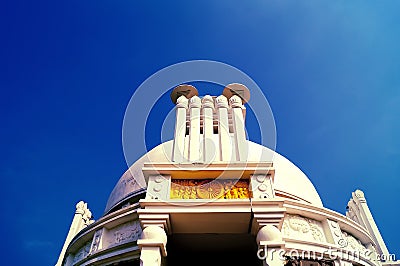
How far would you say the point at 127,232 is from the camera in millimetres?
10320

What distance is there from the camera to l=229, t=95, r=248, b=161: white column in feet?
35.1

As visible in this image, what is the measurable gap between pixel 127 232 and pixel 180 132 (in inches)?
157

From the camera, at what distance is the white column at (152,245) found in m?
7.19

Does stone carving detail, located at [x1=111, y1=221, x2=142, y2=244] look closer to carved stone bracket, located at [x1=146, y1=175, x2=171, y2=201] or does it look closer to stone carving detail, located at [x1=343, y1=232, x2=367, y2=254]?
carved stone bracket, located at [x1=146, y1=175, x2=171, y2=201]

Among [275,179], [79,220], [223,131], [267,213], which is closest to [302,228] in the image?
[267,213]

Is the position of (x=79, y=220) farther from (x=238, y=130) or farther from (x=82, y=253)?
(x=238, y=130)

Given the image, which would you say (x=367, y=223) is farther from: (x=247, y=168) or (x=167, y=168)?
(x=167, y=168)

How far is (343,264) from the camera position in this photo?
9.99 metres

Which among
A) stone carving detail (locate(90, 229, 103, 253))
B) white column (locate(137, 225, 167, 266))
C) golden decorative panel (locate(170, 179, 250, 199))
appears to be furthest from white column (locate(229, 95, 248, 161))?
stone carving detail (locate(90, 229, 103, 253))

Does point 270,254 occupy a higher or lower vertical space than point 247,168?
lower

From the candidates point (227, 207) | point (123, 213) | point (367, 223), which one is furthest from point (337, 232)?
point (367, 223)

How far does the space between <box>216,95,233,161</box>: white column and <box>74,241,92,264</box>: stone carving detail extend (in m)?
5.76

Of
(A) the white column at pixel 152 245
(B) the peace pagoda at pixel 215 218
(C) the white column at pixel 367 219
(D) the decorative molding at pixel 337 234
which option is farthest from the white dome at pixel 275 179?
(A) the white column at pixel 152 245

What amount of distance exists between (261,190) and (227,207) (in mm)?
1058
